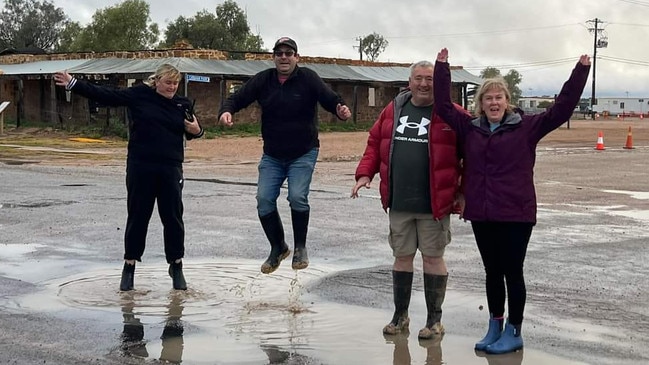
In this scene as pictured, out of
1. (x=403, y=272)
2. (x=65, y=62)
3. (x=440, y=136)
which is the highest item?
(x=65, y=62)

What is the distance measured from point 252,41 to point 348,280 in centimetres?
6324

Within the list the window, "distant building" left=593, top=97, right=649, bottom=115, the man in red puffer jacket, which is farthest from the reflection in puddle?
"distant building" left=593, top=97, right=649, bottom=115

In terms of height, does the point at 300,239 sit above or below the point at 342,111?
below

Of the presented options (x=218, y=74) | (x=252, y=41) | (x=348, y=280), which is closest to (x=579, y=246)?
(x=348, y=280)

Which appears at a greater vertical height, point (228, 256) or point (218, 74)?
point (218, 74)

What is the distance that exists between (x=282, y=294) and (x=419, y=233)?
172 centimetres

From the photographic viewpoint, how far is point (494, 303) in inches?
241

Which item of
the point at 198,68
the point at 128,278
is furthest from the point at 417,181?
the point at 198,68

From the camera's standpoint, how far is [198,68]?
38.0 meters

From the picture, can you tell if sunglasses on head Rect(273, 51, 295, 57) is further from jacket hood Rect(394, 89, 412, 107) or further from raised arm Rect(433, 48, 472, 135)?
raised arm Rect(433, 48, 472, 135)

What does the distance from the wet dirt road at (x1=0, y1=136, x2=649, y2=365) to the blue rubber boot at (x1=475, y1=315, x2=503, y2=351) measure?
0.10m

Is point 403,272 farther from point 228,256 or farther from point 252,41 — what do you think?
point 252,41

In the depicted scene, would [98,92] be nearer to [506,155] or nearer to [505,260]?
[506,155]

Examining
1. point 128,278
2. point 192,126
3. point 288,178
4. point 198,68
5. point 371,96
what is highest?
point 198,68
